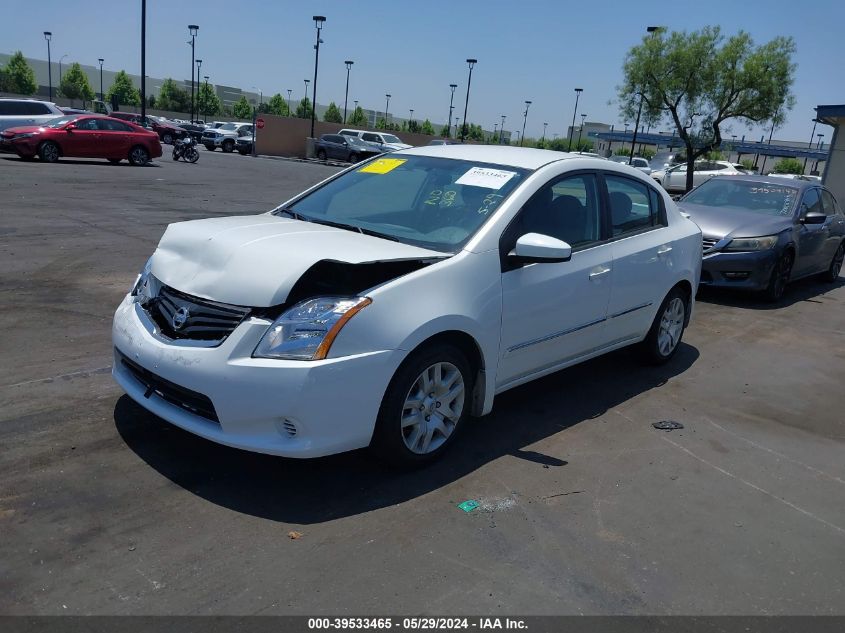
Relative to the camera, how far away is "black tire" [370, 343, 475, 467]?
11.9 ft

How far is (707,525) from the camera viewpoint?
369cm

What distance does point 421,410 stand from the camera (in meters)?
3.85

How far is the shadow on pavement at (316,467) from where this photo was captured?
3.55 metres

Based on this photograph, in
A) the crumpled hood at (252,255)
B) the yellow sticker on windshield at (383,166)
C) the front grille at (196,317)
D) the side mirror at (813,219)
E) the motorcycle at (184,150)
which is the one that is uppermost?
the yellow sticker on windshield at (383,166)

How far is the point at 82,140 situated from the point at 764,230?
19.7 m

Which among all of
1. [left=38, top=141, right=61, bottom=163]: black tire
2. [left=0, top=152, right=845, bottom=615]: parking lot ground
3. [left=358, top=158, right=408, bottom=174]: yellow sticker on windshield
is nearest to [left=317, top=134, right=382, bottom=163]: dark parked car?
[left=38, top=141, right=61, bottom=163]: black tire

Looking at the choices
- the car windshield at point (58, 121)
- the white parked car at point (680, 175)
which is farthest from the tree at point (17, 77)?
the white parked car at point (680, 175)

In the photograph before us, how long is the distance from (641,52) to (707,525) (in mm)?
33681

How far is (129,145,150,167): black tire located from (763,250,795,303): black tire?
19958 millimetres

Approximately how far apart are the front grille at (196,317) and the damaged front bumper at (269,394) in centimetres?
7

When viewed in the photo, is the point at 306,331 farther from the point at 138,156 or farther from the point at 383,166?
the point at 138,156

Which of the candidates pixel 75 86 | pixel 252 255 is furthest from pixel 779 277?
pixel 75 86

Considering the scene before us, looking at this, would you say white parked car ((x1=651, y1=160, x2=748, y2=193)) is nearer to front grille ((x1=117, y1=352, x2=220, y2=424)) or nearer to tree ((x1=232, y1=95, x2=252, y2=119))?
front grille ((x1=117, y1=352, x2=220, y2=424))

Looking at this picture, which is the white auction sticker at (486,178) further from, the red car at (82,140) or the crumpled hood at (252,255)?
the red car at (82,140)
